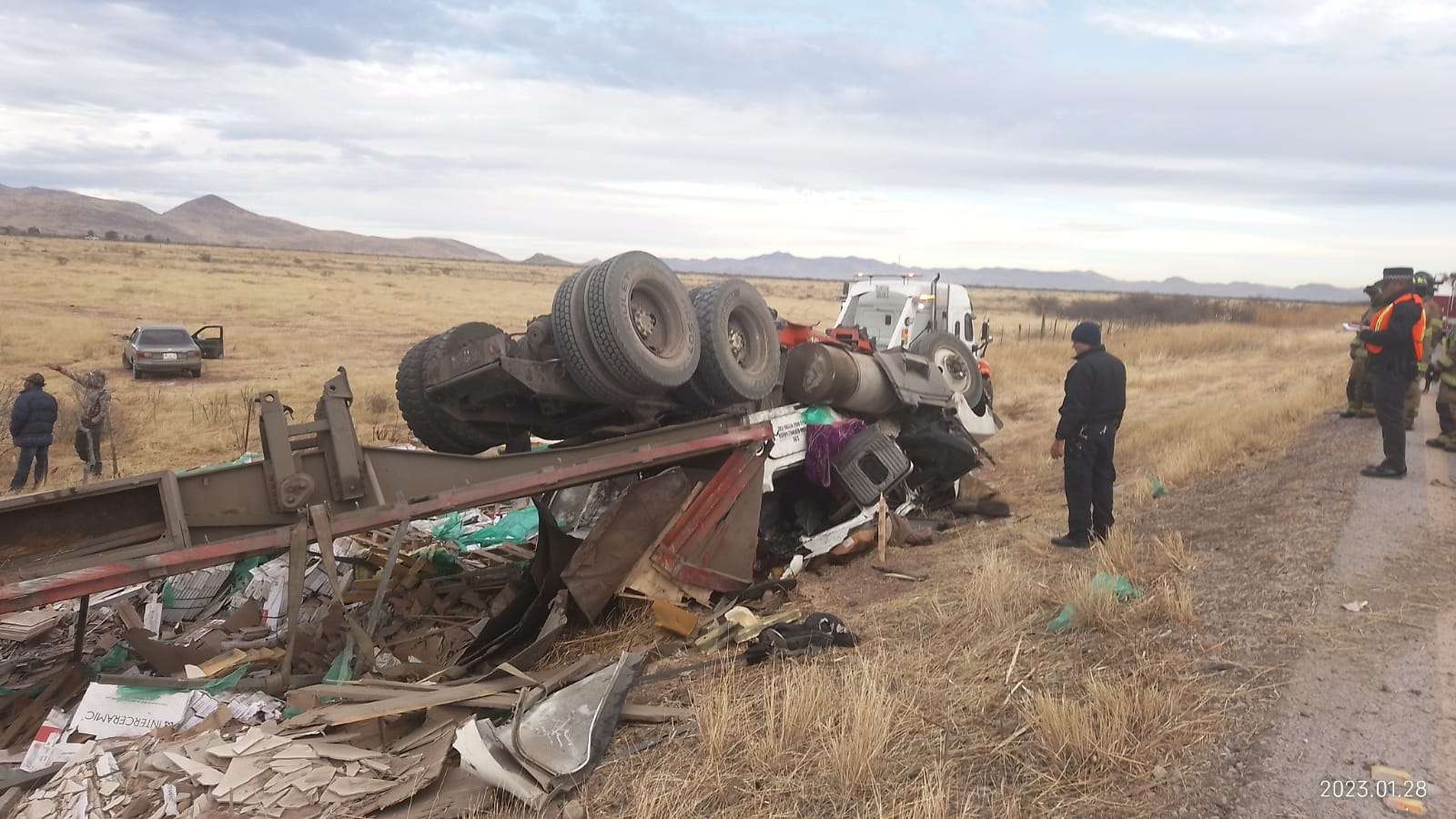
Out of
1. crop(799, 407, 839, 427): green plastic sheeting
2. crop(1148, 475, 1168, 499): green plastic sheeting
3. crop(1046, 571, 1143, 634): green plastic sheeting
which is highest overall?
crop(799, 407, 839, 427): green plastic sheeting

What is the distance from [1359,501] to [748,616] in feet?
15.9

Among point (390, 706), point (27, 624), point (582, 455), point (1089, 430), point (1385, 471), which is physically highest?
point (1089, 430)

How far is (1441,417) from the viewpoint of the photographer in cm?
979

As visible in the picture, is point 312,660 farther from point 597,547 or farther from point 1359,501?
point 1359,501

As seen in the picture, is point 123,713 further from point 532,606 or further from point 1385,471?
point 1385,471

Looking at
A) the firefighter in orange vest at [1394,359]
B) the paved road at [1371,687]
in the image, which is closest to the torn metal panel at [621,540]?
the paved road at [1371,687]

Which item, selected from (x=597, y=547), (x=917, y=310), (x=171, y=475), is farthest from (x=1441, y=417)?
(x=171, y=475)

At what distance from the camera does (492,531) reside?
328 inches

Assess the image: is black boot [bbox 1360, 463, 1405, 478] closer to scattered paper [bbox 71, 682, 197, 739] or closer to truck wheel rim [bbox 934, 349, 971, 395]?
truck wheel rim [bbox 934, 349, 971, 395]

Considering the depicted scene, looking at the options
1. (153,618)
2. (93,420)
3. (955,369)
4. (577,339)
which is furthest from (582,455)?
(93,420)

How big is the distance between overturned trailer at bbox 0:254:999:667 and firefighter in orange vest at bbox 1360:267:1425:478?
3.68 meters

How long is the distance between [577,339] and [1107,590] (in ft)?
10.1

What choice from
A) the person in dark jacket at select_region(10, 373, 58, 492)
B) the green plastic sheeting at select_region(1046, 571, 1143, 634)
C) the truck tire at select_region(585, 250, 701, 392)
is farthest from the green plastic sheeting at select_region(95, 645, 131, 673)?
the person in dark jacket at select_region(10, 373, 58, 492)

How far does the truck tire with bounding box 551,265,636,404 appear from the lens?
554cm
